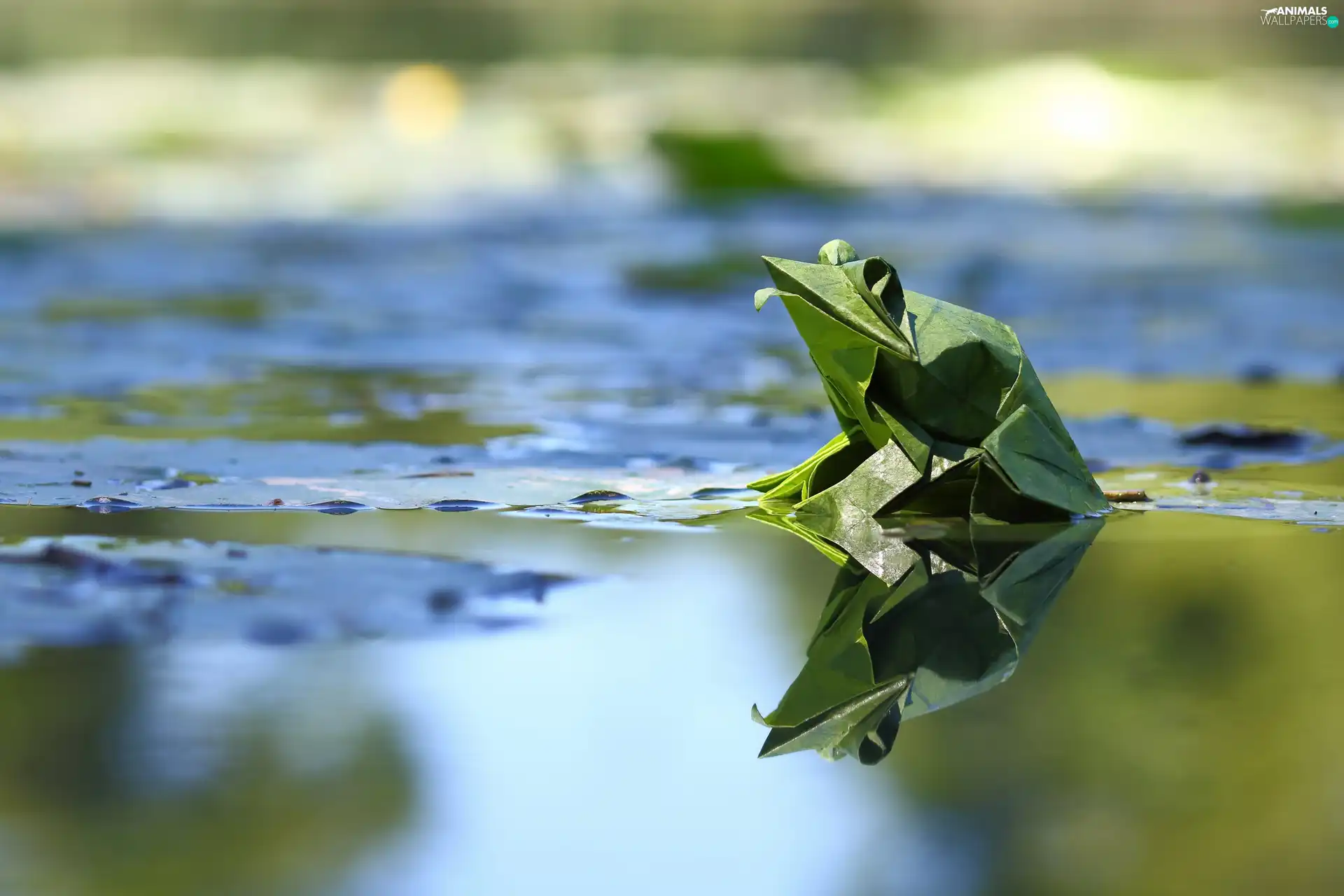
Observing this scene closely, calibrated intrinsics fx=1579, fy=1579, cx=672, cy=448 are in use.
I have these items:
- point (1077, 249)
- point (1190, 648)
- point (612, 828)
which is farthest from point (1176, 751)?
point (1077, 249)

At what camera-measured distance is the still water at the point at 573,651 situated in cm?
109

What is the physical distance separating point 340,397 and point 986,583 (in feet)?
5.84

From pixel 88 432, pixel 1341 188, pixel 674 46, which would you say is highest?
pixel 674 46

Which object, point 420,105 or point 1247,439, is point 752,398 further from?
point 420,105

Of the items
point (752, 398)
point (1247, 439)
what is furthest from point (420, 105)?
point (1247, 439)

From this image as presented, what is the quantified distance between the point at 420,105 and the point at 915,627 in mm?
7655

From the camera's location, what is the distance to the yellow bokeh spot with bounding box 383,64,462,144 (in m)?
8.45

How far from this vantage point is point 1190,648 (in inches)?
60.1

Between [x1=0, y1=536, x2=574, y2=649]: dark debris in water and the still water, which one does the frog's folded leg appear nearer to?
the still water

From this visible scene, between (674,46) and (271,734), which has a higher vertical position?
(674,46)

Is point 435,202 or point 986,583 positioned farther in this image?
point 435,202

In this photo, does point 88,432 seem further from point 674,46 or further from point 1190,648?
point 674,46

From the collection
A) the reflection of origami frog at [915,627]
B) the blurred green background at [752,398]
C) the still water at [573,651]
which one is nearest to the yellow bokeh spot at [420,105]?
the blurred green background at [752,398]

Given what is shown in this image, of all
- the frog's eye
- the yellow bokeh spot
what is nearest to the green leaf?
the frog's eye
